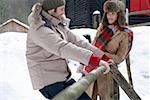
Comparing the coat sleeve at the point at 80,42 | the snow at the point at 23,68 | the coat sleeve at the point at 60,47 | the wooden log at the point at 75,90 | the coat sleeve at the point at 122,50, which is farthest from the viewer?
the snow at the point at 23,68

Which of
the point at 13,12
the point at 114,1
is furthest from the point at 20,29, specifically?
the point at 13,12

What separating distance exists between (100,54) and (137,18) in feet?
29.1

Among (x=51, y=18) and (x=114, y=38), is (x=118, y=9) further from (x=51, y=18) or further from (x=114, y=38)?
(x=51, y=18)

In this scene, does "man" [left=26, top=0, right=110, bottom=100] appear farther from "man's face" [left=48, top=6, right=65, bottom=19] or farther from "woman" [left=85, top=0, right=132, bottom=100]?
"woman" [left=85, top=0, right=132, bottom=100]

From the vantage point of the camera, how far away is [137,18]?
12.1 m

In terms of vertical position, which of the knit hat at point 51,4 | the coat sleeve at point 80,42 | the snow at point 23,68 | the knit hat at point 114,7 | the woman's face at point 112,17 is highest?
the knit hat at point 51,4

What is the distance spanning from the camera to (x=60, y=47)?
9.99ft

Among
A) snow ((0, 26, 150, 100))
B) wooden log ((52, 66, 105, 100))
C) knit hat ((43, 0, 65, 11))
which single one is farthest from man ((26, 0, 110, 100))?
snow ((0, 26, 150, 100))

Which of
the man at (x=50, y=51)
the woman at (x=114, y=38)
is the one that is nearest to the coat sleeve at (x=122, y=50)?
the woman at (x=114, y=38)

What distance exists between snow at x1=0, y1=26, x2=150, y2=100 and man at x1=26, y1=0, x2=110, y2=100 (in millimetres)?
2422

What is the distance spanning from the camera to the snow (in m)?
5.90

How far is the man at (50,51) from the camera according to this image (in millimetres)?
3057

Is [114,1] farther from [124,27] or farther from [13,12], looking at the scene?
[13,12]

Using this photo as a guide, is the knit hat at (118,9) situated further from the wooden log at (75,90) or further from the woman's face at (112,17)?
the wooden log at (75,90)
